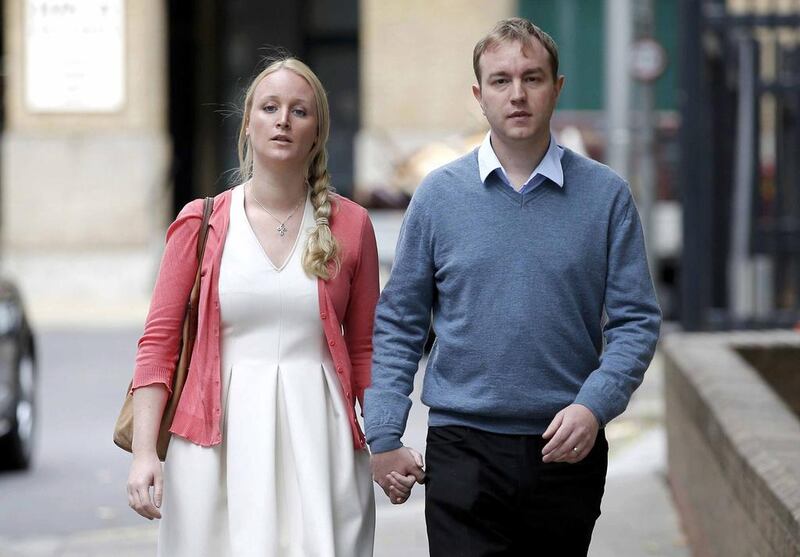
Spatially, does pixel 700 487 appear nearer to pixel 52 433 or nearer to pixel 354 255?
pixel 354 255

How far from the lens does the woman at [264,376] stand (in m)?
4.38

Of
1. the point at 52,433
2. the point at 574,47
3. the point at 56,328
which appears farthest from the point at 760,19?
the point at 574,47

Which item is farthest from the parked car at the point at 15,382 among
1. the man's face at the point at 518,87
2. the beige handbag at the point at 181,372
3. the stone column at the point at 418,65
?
the stone column at the point at 418,65

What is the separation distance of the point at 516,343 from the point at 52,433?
885 centimetres

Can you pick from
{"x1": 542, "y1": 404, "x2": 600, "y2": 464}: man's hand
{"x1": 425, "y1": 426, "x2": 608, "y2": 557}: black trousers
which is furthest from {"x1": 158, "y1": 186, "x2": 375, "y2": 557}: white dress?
{"x1": 542, "y1": 404, "x2": 600, "y2": 464}: man's hand

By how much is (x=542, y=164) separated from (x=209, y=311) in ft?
2.94

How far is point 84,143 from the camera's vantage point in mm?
26406

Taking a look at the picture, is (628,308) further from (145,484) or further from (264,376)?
(145,484)

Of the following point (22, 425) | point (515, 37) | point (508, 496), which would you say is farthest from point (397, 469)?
point (22, 425)

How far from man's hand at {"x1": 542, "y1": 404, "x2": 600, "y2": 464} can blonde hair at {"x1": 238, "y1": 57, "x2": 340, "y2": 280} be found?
723 mm

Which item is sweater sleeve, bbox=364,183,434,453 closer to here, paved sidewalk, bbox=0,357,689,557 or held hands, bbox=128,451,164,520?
held hands, bbox=128,451,164,520

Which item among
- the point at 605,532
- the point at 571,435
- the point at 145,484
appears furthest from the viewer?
the point at 605,532

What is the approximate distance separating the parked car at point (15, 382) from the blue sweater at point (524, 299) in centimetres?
636

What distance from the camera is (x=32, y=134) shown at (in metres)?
26.4
